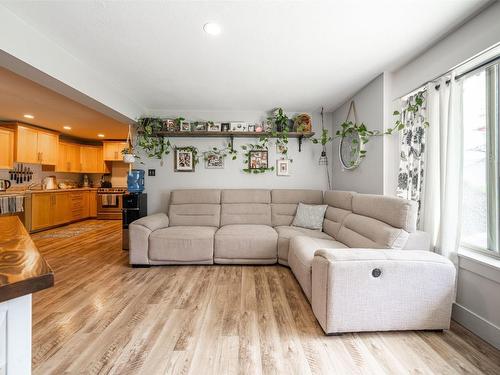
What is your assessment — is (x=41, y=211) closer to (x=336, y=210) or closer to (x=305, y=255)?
(x=305, y=255)

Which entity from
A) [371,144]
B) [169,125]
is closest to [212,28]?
[169,125]

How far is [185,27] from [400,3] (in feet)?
5.10

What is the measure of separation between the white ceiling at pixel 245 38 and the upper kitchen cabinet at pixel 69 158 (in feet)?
13.7

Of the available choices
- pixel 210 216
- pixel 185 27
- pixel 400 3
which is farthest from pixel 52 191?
pixel 400 3

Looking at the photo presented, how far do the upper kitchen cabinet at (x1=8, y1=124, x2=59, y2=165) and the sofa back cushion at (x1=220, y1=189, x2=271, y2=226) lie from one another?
4.43m

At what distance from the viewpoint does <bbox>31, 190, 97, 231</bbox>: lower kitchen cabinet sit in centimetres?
466

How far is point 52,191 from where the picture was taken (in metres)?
5.05

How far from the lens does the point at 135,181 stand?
3480mm

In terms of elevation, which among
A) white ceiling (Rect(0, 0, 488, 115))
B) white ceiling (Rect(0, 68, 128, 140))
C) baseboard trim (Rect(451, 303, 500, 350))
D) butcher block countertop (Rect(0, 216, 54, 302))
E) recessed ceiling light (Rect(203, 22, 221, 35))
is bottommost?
baseboard trim (Rect(451, 303, 500, 350))

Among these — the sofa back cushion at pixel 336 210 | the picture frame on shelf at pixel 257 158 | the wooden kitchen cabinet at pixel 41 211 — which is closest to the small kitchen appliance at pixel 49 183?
the wooden kitchen cabinet at pixel 41 211

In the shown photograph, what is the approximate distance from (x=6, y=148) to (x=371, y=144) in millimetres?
6520

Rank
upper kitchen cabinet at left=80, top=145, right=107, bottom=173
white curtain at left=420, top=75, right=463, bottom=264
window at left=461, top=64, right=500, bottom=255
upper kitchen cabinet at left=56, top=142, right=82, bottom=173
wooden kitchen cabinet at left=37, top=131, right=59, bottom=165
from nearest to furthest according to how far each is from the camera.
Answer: window at left=461, top=64, right=500, bottom=255
white curtain at left=420, top=75, right=463, bottom=264
wooden kitchen cabinet at left=37, top=131, right=59, bottom=165
upper kitchen cabinet at left=56, top=142, right=82, bottom=173
upper kitchen cabinet at left=80, top=145, right=107, bottom=173

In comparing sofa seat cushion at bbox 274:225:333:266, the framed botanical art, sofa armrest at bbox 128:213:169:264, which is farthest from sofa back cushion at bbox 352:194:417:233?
sofa armrest at bbox 128:213:169:264

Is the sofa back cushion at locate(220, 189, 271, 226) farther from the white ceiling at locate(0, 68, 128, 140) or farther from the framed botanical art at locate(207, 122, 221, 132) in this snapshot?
the white ceiling at locate(0, 68, 128, 140)
